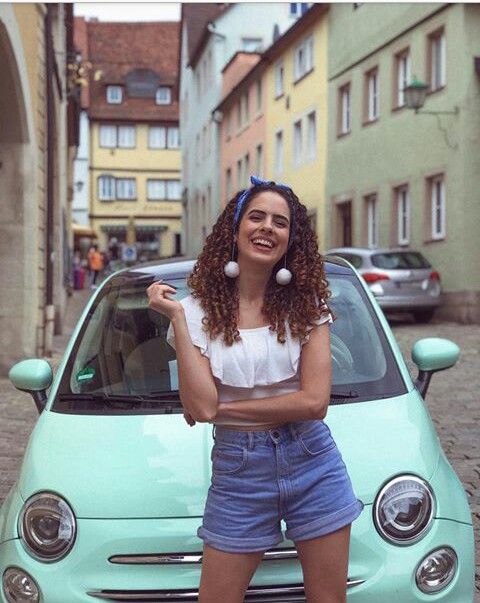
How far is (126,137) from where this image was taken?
68000mm

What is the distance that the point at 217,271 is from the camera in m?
2.64

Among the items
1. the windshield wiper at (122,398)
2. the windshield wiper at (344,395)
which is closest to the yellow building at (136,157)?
the windshield wiper at (122,398)

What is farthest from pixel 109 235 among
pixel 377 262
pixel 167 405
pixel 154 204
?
pixel 167 405

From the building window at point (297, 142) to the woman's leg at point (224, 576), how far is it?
31.0m

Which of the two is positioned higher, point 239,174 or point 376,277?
point 239,174

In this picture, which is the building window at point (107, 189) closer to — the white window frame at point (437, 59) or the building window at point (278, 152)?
the building window at point (278, 152)

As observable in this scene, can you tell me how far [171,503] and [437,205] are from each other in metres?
Answer: 20.6

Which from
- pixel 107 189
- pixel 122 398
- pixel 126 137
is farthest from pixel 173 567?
pixel 126 137

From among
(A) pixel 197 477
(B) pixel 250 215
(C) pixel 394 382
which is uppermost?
(B) pixel 250 215

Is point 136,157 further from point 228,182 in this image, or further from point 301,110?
point 301,110

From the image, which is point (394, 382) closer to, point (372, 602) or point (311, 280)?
point (372, 602)

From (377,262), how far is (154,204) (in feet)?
162

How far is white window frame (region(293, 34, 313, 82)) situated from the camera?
31.2m

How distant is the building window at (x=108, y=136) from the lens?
67500mm
